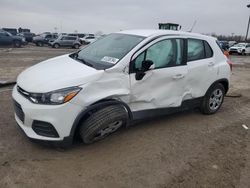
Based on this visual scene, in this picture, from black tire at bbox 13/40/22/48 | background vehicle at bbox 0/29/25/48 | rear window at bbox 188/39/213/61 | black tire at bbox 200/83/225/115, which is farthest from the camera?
black tire at bbox 13/40/22/48

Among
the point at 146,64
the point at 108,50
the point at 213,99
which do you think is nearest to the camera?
the point at 146,64

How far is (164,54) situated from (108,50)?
93 centimetres

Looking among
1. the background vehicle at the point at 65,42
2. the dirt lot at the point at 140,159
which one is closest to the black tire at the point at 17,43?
the background vehicle at the point at 65,42

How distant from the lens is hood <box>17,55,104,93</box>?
319cm

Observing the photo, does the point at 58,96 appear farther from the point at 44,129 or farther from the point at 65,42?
the point at 65,42

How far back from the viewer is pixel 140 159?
3410 mm

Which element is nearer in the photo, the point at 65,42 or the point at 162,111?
the point at 162,111

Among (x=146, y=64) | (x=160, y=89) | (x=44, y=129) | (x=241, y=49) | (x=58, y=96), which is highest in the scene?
(x=146, y=64)

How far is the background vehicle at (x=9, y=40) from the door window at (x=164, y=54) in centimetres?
2449

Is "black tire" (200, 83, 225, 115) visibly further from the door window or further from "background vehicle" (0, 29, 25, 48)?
"background vehicle" (0, 29, 25, 48)

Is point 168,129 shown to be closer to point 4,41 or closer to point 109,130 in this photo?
point 109,130

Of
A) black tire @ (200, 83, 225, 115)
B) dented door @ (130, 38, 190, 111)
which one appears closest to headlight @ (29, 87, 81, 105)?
dented door @ (130, 38, 190, 111)

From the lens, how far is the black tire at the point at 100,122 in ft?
10.9

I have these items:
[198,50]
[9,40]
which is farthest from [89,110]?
[9,40]
